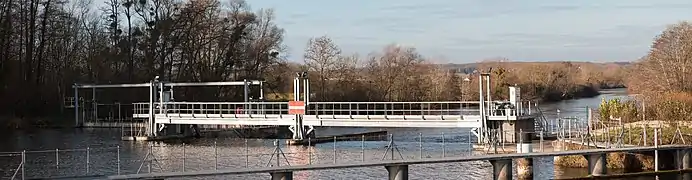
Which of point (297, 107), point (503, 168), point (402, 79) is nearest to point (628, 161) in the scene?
point (503, 168)

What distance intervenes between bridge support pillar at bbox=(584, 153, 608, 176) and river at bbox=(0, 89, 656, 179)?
63 centimetres

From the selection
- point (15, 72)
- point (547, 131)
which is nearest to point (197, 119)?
point (547, 131)

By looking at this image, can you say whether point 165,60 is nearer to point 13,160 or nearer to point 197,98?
point 197,98

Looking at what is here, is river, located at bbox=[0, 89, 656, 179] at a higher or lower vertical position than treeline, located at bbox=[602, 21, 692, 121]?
lower

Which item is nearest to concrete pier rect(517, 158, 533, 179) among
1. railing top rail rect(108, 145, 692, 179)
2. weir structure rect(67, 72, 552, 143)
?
railing top rail rect(108, 145, 692, 179)

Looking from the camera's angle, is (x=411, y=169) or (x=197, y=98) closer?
(x=411, y=169)

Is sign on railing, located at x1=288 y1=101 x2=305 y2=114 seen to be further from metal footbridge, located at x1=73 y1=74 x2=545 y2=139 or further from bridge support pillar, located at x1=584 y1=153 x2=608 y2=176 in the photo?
bridge support pillar, located at x1=584 y1=153 x2=608 y2=176

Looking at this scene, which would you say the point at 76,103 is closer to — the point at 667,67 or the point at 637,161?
the point at 667,67

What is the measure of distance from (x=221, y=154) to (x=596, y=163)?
16.1 metres

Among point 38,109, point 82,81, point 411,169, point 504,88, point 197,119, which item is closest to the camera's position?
point 411,169

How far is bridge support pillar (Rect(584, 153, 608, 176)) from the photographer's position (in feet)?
83.8

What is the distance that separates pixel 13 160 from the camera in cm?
3459

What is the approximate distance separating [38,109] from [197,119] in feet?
70.7

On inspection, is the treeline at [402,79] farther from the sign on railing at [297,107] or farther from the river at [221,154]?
the sign on railing at [297,107]
